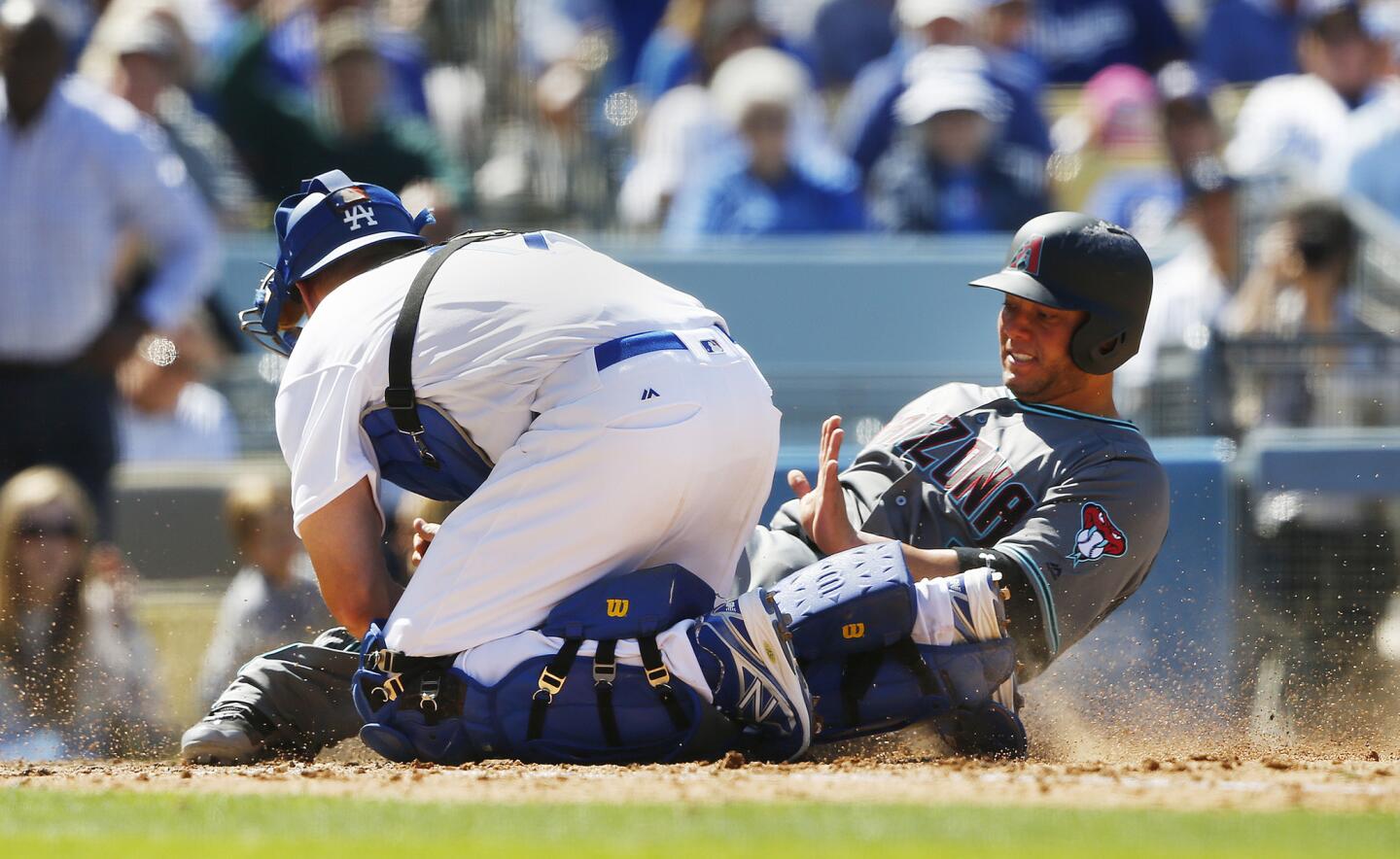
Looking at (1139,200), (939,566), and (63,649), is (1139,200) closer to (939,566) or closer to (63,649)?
(939,566)

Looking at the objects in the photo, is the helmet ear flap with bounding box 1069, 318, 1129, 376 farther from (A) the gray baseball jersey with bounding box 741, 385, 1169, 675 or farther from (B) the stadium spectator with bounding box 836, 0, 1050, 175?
(B) the stadium spectator with bounding box 836, 0, 1050, 175

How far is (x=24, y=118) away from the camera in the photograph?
811 centimetres

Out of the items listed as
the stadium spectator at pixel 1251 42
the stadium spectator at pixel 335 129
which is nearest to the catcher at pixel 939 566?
the stadium spectator at pixel 335 129

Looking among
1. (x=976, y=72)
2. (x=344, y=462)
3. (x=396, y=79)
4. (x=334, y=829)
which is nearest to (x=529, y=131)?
(x=396, y=79)

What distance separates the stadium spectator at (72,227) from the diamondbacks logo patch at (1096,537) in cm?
450

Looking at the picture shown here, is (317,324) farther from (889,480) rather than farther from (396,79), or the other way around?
(396,79)

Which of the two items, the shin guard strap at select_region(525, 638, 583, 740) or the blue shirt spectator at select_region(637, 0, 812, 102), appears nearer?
the shin guard strap at select_region(525, 638, 583, 740)

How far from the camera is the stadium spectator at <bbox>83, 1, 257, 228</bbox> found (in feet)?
29.8

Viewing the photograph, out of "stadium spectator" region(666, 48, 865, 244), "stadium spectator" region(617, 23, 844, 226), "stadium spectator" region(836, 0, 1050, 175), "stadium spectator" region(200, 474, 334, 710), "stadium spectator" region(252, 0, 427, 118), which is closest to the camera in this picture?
"stadium spectator" region(200, 474, 334, 710)

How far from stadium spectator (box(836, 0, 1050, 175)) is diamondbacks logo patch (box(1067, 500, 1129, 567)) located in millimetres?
5007

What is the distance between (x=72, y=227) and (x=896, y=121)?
4262 mm

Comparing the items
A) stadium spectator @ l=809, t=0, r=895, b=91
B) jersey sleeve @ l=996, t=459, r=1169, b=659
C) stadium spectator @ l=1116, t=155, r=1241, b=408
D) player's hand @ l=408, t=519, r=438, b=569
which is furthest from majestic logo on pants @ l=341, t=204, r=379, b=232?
stadium spectator @ l=809, t=0, r=895, b=91

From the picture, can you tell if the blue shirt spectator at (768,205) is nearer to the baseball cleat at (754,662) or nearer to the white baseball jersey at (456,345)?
the white baseball jersey at (456,345)

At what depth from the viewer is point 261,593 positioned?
638 centimetres
